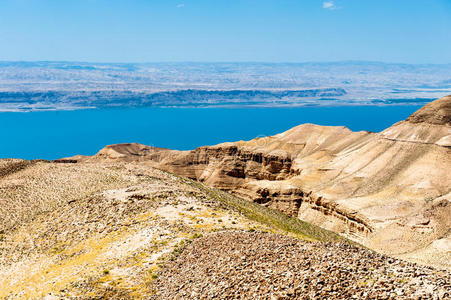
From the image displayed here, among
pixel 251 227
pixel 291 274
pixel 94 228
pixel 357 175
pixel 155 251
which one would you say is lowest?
pixel 357 175

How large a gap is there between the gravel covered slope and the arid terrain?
61 millimetres

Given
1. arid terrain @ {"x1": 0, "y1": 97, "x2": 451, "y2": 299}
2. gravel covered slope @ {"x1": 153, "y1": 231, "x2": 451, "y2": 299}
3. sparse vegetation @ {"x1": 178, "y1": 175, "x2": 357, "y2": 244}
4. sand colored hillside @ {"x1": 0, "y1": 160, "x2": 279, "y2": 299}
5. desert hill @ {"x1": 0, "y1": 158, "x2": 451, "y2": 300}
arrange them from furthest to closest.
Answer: sparse vegetation @ {"x1": 178, "y1": 175, "x2": 357, "y2": 244} → sand colored hillside @ {"x1": 0, "y1": 160, "x2": 279, "y2": 299} → arid terrain @ {"x1": 0, "y1": 97, "x2": 451, "y2": 299} → desert hill @ {"x1": 0, "y1": 158, "x2": 451, "y2": 300} → gravel covered slope @ {"x1": 153, "y1": 231, "x2": 451, "y2": 299}

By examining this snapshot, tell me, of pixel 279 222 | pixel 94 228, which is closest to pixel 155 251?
pixel 94 228

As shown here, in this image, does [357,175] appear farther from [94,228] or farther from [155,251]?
[155,251]

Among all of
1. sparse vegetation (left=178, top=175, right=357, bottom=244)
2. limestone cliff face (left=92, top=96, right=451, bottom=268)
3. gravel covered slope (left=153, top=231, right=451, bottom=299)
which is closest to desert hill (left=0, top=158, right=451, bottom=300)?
gravel covered slope (left=153, top=231, right=451, bottom=299)

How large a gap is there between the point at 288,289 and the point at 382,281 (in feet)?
10.9

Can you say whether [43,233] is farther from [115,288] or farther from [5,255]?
[115,288]

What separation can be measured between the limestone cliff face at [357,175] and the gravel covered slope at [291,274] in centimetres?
3077

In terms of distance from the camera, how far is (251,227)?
3177 cm

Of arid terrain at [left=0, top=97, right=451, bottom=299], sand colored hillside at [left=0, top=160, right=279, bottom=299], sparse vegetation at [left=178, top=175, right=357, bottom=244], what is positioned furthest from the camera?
sparse vegetation at [left=178, top=175, right=357, bottom=244]

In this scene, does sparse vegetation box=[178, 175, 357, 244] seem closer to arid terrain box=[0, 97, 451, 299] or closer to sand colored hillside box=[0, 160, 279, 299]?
arid terrain box=[0, 97, 451, 299]

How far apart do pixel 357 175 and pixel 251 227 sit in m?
44.3

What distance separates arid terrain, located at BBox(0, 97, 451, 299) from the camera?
1852 cm

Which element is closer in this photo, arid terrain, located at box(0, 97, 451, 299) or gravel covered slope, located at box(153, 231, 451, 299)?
gravel covered slope, located at box(153, 231, 451, 299)
